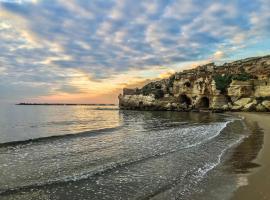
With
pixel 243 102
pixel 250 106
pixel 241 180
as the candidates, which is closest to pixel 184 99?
pixel 243 102

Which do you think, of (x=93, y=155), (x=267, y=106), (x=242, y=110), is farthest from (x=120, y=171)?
(x=242, y=110)

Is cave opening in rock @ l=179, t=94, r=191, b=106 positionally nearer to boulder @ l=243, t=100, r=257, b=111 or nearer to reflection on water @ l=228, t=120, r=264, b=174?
boulder @ l=243, t=100, r=257, b=111

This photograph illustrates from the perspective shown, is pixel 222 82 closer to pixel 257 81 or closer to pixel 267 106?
pixel 257 81

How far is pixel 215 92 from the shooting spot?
72375mm

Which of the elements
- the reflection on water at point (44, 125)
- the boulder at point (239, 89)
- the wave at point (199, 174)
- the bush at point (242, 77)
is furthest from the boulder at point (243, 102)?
the wave at point (199, 174)

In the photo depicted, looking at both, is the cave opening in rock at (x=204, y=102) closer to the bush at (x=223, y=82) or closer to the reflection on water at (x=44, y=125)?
the bush at (x=223, y=82)

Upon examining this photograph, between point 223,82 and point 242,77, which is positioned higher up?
point 242,77

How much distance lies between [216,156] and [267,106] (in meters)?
47.9

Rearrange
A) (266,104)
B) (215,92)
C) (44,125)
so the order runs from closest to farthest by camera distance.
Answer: (44,125), (266,104), (215,92)

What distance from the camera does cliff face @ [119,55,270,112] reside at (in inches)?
2522

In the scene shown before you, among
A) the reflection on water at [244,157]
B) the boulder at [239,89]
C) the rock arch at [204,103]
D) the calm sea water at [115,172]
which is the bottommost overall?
the reflection on water at [244,157]

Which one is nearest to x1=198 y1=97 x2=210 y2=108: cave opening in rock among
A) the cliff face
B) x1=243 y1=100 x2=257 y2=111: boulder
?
the cliff face

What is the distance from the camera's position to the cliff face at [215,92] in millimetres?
64062

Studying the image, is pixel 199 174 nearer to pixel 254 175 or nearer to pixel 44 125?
pixel 254 175
